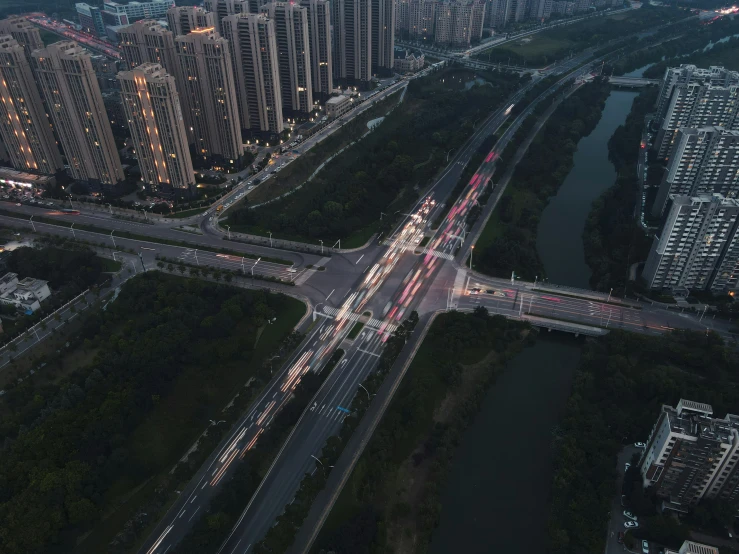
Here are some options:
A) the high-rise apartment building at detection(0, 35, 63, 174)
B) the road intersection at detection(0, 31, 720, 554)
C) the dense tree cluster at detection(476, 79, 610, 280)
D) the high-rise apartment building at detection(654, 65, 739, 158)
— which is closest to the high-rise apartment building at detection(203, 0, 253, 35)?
the high-rise apartment building at detection(0, 35, 63, 174)

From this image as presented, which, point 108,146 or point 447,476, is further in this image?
point 108,146

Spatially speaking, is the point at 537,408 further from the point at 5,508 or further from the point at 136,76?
the point at 136,76

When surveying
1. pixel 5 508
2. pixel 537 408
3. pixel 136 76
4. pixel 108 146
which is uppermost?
pixel 136 76

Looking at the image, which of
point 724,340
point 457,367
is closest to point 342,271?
point 457,367

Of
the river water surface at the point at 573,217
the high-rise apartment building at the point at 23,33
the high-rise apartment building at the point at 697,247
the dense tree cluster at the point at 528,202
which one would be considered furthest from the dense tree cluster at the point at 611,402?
the high-rise apartment building at the point at 23,33

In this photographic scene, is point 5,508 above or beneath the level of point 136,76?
beneath

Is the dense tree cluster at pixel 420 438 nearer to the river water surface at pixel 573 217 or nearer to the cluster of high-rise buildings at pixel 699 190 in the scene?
the river water surface at pixel 573 217

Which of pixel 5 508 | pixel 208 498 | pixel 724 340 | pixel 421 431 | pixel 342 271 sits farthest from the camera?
pixel 342 271
